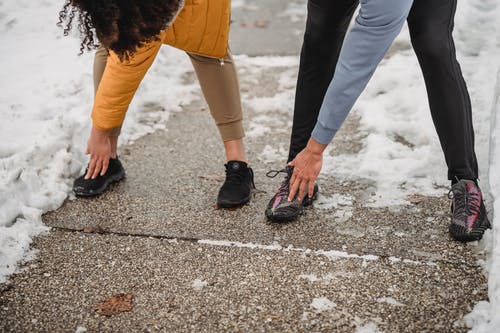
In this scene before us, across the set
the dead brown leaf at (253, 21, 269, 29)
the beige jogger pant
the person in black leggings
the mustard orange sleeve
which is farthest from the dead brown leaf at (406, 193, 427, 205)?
the dead brown leaf at (253, 21, 269, 29)

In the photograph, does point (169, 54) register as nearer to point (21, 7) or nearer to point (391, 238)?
point (21, 7)

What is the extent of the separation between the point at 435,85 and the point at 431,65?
0.09 metres

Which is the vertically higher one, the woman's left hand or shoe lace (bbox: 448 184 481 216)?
the woman's left hand

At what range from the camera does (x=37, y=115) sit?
3412 mm

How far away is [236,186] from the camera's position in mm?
2703

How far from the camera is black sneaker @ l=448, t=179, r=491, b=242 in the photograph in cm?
224

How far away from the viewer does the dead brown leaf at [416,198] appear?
2.61m

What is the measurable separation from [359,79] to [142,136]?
6.31 ft

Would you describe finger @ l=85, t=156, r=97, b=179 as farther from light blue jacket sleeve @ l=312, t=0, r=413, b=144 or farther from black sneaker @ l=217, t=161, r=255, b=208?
light blue jacket sleeve @ l=312, t=0, r=413, b=144

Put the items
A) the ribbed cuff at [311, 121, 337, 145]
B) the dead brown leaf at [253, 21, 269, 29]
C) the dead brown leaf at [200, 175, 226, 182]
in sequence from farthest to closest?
the dead brown leaf at [253, 21, 269, 29], the dead brown leaf at [200, 175, 226, 182], the ribbed cuff at [311, 121, 337, 145]

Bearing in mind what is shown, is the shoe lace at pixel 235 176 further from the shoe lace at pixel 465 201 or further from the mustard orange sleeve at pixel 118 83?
the shoe lace at pixel 465 201

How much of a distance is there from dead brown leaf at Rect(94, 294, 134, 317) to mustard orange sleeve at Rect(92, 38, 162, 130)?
0.80m

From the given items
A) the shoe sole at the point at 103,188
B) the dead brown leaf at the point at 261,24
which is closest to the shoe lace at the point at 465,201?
the shoe sole at the point at 103,188

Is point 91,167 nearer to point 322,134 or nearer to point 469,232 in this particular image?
point 322,134
